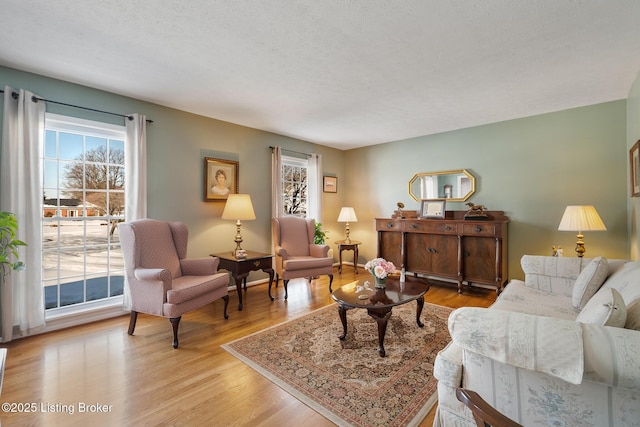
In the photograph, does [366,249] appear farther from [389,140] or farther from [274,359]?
[274,359]

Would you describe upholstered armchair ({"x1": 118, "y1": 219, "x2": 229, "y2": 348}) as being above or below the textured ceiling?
below

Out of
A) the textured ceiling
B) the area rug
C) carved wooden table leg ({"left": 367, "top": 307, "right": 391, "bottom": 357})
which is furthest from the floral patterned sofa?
the textured ceiling

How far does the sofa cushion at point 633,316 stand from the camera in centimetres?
114

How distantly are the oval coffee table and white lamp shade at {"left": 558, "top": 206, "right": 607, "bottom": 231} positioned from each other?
5.87 feet

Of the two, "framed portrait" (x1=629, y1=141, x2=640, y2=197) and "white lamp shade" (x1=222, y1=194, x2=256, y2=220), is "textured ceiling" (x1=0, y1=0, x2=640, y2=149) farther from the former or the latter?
"white lamp shade" (x1=222, y1=194, x2=256, y2=220)

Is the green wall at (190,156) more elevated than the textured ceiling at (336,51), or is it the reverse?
the textured ceiling at (336,51)

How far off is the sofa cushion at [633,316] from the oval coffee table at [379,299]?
53.1 inches

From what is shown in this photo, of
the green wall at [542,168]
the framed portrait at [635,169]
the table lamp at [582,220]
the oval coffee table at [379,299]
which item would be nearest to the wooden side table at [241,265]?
the oval coffee table at [379,299]

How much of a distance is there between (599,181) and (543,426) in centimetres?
377

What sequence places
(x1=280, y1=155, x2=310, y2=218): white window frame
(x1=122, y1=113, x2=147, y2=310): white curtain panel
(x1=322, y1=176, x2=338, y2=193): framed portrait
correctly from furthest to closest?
(x1=322, y1=176, x2=338, y2=193): framed portrait < (x1=280, y1=155, x2=310, y2=218): white window frame < (x1=122, y1=113, x2=147, y2=310): white curtain panel

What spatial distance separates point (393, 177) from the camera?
5.41 m

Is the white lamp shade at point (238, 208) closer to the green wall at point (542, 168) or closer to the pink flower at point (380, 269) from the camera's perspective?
the pink flower at point (380, 269)

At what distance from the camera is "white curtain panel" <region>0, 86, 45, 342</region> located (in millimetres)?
2557

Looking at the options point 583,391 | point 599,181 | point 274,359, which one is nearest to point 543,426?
point 583,391
